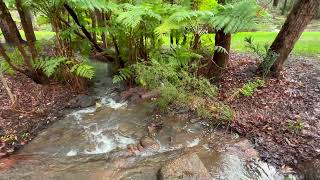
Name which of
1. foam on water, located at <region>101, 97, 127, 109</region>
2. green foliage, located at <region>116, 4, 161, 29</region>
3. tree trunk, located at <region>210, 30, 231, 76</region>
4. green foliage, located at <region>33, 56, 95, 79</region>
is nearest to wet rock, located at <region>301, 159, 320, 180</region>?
tree trunk, located at <region>210, 30, 231, 76</region>

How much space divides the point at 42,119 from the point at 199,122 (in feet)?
9.41

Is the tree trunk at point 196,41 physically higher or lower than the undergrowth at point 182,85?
higher

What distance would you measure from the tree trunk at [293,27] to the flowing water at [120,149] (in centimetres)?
208

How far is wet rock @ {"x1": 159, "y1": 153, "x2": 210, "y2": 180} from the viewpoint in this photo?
4.16 metres

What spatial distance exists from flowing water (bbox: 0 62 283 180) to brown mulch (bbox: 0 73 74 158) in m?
0.23

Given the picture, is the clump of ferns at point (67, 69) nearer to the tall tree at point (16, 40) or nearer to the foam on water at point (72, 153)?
the tall tree at point (16, 40)

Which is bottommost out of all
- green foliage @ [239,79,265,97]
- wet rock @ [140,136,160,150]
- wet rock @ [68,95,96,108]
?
wet rock @ [140,136,160,150]

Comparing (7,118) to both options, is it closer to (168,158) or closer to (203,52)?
(168,158)

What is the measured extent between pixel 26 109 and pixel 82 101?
1076 millimetres

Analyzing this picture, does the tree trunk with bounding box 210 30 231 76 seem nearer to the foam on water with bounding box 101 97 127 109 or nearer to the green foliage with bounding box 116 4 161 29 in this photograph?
the green foliage with bounding box 116 4 161 29

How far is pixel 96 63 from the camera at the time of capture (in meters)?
8.70

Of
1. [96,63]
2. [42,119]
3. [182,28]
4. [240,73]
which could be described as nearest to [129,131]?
[42,119]

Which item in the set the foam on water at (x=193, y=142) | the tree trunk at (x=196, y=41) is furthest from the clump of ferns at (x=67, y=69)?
the foam on water at (x=193, y=142)

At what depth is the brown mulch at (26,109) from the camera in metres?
5.21
